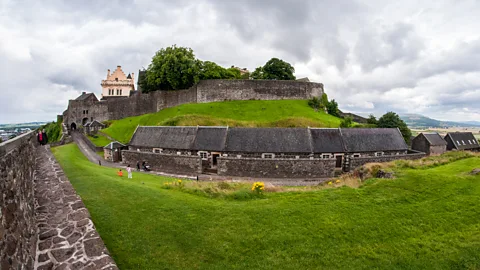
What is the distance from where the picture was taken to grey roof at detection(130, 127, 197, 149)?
30.1 metres

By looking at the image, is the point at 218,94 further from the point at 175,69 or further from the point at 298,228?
the point at 298,228

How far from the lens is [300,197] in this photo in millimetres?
10898

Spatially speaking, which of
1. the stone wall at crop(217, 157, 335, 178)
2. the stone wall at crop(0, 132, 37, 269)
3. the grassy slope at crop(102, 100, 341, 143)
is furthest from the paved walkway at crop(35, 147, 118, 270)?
the grassy slope at crop(102, 100, 341, 143)

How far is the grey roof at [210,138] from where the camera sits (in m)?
28.8

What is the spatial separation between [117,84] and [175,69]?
1145 inches

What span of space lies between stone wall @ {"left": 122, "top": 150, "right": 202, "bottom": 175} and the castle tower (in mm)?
41748

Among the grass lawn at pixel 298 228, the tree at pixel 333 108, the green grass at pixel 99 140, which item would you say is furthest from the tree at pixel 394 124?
the green grass at pixel 99 140

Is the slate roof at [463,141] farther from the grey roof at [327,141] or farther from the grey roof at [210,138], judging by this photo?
the grey roof at [210,138]

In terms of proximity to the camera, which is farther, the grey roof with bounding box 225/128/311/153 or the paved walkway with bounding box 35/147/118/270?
the grey roof with bounding box 225/128/311/153

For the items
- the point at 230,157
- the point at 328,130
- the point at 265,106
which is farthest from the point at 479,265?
the point at 265,106

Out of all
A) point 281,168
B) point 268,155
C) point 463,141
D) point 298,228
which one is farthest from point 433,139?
point 298,228

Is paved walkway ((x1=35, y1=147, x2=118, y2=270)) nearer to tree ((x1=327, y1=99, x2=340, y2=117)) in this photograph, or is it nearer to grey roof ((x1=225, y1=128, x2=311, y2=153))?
grey roof ((x1=225, y1=128, x2=311, y2=153))

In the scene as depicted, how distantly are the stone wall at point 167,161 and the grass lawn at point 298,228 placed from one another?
54.0 ft

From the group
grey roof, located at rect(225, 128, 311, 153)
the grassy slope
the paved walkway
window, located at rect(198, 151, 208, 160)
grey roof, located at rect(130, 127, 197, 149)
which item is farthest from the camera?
the grassy slope
